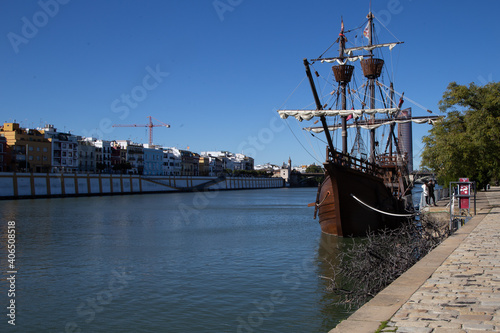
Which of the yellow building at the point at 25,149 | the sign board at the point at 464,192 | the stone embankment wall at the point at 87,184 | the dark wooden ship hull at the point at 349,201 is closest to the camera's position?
the sign board at the point at 464,192

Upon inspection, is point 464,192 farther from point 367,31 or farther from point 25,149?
point 25,149

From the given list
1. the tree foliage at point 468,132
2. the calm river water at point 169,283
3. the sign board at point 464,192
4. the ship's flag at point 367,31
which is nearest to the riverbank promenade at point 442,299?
the calm river water at point 169,283

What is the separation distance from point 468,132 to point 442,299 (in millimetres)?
30361

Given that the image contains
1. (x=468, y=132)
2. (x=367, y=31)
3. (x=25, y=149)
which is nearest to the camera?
(x=468, y=132)


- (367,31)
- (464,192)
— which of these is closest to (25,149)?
(367,31)

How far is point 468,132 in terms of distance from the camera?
3588 cm

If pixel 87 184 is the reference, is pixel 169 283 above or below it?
below

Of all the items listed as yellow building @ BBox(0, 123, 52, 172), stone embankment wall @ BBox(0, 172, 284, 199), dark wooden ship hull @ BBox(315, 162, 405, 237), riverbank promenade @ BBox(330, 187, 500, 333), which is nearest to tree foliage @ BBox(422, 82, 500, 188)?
dark wooden ship hull @ BBox(315, 162, 405, 237)

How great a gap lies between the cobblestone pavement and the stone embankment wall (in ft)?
263

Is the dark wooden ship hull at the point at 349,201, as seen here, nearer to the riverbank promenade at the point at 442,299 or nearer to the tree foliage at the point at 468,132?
the tree foliage at the point at 468,132

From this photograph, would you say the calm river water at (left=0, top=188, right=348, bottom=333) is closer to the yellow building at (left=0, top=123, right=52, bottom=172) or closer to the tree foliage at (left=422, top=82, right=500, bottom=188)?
the tree foliage at (left=422, top=82, right=500, bottom=188)

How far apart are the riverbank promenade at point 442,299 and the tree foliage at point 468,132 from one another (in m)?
23.4

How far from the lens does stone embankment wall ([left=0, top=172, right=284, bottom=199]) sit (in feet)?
271

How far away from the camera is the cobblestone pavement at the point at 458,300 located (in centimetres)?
690
